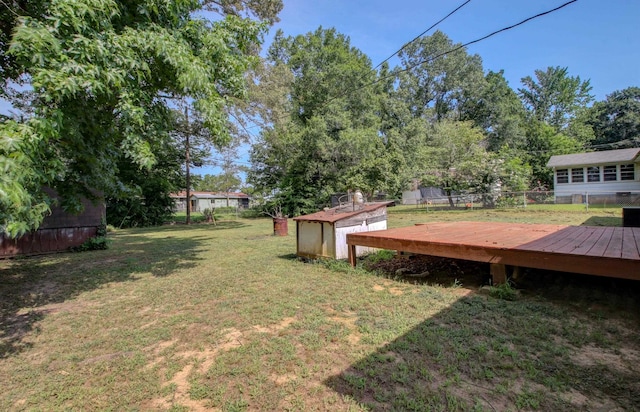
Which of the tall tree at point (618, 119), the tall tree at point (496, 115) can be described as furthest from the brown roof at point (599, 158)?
the tall tree at point (618, 119)

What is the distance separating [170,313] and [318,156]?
52.2ft

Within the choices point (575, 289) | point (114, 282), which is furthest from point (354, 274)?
point (114, 282)

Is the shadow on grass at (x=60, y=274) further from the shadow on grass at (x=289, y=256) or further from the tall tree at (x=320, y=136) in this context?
the tall tree at (x=320, y=136)

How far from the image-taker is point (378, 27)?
10047 mm

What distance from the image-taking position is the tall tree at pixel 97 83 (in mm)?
2787

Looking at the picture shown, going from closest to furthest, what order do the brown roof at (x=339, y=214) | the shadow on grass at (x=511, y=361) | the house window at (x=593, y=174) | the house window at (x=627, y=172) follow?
the shadow on grass at (x=511, y=361) < the brown roof at (x=339, y=214) < the house window at (x=627, y=172) < the house window at (x=593, y=174)

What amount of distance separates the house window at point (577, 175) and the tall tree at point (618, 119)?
1728 centimetres

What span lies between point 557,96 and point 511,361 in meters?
46.3

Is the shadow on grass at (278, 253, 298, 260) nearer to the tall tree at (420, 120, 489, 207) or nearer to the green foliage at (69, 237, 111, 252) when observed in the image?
the green foliage at (69, 237, 111, 252)

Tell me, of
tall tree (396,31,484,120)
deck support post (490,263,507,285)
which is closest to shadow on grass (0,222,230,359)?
deck support post (490,263,507,285)

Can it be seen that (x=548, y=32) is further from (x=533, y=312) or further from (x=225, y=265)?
(x=225, y=265)

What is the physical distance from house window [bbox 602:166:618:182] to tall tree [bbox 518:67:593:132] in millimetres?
19204

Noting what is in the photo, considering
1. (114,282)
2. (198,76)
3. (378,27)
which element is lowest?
(114,282)

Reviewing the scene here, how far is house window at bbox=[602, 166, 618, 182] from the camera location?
1881 cm
